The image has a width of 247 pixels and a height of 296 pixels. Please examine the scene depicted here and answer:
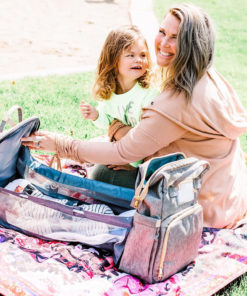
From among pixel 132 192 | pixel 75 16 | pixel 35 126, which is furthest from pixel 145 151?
pixel 75 16

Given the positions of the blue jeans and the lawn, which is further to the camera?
the lawn

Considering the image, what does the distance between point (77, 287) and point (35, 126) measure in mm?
1120

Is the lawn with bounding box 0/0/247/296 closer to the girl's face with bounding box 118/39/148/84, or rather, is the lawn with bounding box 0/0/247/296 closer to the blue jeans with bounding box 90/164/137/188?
the blue jeans with bounding box 90/164/137/188

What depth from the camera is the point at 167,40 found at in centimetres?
271

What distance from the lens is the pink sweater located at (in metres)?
2.55

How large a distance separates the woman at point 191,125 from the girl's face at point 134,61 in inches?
15.2

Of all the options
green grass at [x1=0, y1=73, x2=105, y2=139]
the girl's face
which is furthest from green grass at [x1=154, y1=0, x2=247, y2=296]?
green grass at [x1=0, y1=73, x2=105, y2=139]

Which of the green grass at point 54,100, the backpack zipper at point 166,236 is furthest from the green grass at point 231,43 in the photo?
the green grass at point 54,100

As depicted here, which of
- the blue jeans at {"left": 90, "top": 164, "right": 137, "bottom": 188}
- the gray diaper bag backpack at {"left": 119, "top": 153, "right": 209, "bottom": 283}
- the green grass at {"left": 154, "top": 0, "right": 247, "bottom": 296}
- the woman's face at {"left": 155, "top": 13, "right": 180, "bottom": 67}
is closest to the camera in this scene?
the gray diaper bag backpack at {"left": 119, "top": 153, "right": 209, "bottom": 283}

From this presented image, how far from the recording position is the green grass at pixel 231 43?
16.1 feet

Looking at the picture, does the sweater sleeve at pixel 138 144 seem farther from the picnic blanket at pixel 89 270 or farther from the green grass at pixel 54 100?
the green grass at pixel 54 100

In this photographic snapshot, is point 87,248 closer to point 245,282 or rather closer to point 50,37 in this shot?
point 245,282

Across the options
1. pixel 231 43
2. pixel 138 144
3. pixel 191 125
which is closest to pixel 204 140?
pixel 191 125

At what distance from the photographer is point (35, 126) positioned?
2.98m
